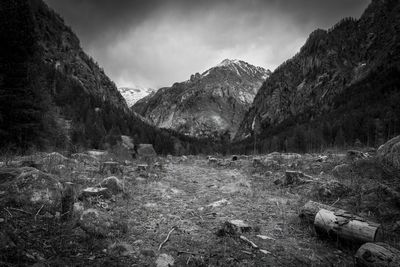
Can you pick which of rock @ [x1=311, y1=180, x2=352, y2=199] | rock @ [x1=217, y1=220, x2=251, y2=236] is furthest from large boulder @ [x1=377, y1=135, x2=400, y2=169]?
rock @ [x1=217, y1=220, x2=251, y2=236]

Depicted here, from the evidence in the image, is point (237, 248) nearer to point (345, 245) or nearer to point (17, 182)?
point (345, 245)

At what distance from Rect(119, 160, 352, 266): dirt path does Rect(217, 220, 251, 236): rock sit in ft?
0.45

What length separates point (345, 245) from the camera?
4434 millimetres

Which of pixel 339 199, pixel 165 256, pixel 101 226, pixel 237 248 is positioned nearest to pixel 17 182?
pixel 101 226

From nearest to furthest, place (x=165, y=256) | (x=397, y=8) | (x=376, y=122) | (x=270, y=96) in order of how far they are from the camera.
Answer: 1. (x=165, y=256)
2. (x=376, y=122)
3. (x=397, y=8)
4. (x=270, y=96)

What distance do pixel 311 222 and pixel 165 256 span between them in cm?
373

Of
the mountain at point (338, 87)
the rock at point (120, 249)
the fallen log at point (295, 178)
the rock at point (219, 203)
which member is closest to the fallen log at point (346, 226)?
the rock at point (219, 203)

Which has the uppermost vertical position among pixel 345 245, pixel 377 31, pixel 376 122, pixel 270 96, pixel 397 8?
pixel 397 8

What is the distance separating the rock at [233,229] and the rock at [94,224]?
8.16ft

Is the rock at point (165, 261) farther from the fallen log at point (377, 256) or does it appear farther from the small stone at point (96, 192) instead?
the small stone at point (96, 192)

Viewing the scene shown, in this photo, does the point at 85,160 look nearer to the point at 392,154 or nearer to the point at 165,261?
the point at 165,261

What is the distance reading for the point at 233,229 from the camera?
499cm

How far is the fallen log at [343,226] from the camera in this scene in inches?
163

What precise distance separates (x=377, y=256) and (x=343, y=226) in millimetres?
1070
